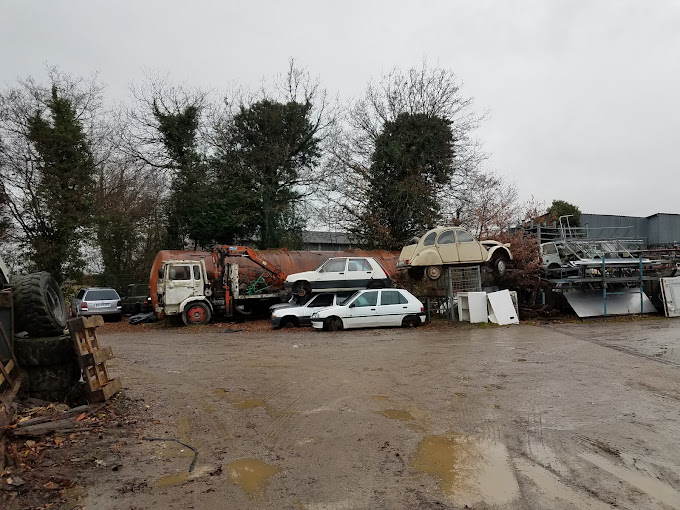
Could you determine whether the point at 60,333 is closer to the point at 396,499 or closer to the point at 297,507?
the point at 297,507

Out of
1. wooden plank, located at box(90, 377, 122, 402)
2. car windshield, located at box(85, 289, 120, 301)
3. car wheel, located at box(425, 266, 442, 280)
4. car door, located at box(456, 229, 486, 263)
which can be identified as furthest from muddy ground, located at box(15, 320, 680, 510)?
car windshield, located at box(85, 289, 120, 301)

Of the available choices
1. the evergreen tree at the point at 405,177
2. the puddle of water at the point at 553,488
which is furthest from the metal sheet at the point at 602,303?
the puddle of water at the point at 553,488

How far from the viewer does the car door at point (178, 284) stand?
739 inches

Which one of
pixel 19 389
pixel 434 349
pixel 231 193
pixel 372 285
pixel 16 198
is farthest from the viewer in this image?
pixel 231 193

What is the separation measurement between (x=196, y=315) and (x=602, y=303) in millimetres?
15690

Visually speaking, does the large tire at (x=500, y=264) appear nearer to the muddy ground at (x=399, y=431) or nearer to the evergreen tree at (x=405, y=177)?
the muddy ground at (x=399, y=431)

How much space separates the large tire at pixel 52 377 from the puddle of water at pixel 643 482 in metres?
5.87

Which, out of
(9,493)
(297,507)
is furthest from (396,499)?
(9,493)

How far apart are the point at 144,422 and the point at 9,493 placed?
6.85 ft

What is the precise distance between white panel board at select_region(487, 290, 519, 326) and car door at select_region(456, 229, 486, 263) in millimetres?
1417

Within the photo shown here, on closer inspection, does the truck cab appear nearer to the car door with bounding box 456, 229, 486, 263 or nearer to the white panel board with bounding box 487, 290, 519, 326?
the car door with bounding box 456, 229, 486, 263

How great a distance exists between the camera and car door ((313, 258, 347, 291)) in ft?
59.8

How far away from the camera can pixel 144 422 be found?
5879mm

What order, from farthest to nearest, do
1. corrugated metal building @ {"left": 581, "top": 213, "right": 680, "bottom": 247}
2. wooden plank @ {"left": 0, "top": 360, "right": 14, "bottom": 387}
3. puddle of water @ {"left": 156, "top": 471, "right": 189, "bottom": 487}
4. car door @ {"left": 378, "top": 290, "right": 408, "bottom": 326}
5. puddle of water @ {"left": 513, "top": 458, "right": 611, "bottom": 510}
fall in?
corrugated metal building @ {"left": 581, "top": 213, "right": 680, "bottom": 247} < car door @ {"left": 378, "top": 290, "right": 408, "bottom": 326} < wooden plank @ {"left": 0, "top": 360, "right": 14, "bottom": 387} < puddle of water @ {"left": 156, "top": 471, "right": 189, "bottom": 487} < puddle of water @ {"left": 513, "top": 458, "right": 611, "bottom": 510}
